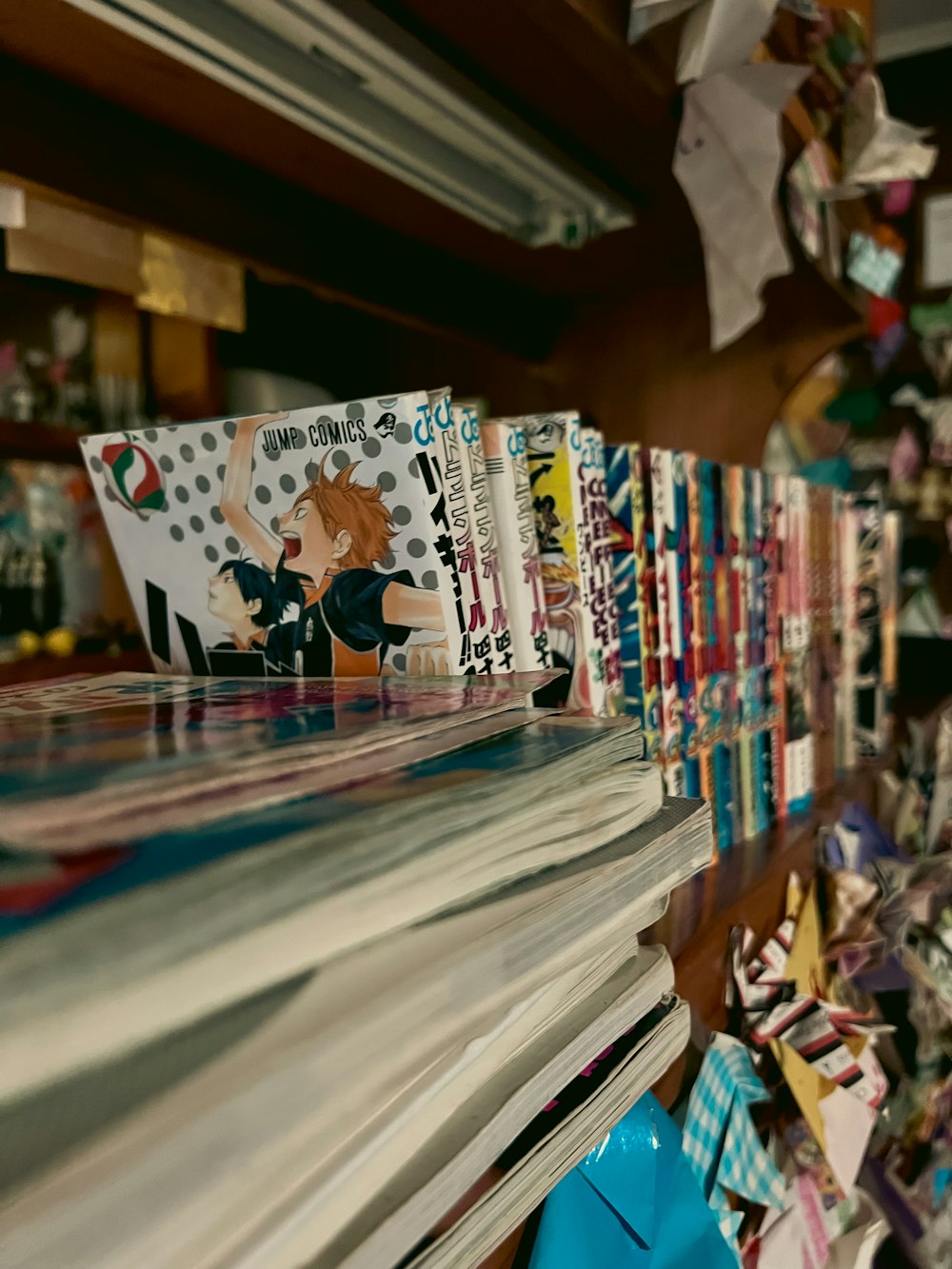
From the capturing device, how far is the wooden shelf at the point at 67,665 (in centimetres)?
54

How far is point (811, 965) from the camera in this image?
27.5 inches

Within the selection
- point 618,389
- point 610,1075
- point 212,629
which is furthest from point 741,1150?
point 618,389

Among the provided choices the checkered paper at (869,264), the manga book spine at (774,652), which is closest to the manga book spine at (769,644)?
the manga book spine at (774,652)

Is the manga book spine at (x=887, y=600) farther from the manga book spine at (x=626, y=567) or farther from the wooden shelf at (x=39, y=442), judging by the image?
the wooden shelf at (x=39, y=442)

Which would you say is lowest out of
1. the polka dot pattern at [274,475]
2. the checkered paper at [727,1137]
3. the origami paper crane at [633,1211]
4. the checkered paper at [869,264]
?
the checkered paper at [727,1137]

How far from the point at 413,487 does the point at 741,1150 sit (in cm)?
49

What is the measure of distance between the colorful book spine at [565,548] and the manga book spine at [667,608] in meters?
0.10

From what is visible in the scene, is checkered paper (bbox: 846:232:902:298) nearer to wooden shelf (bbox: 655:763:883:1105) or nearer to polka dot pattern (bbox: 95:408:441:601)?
wooden shelf (bbox: 655:763:883:1105)

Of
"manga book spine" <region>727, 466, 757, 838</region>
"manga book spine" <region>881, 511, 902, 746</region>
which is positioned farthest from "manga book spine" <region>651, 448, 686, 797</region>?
"manga book spine" <region>881, 511, 902, 746</region>

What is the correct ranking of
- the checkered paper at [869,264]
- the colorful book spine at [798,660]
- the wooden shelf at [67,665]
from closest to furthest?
the wooden shelf at [67,665] → the colorful book spine at [798,660] → the checkered paper at [869,264]

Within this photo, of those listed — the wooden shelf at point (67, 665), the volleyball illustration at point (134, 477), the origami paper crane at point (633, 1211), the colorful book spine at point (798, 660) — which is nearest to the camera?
the origami paper crane at point (633, 1211)

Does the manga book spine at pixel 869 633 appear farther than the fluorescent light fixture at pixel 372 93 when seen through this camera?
Yes

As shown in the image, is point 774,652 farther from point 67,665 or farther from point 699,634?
point 67,665

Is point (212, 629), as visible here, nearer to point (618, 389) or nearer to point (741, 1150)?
point (741, 1150)
